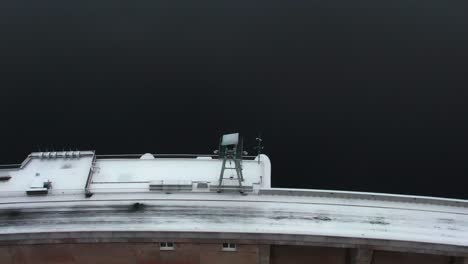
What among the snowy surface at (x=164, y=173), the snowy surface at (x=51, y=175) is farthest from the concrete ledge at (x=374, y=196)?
the snowy surface at (x=51, y=175)

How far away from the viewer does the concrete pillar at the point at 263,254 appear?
4719 cm

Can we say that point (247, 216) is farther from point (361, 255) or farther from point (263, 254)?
point (361, 255)

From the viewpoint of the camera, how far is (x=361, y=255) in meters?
46.5

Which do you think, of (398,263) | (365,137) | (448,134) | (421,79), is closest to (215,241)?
(398,263)

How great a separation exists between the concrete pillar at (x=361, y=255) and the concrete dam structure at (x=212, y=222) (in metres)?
0.10

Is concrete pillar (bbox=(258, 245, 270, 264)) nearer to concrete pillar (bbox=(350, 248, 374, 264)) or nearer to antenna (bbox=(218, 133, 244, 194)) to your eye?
antenna (bbox=(218, 133, 244, 194))

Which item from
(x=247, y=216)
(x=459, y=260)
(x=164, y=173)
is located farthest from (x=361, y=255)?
(x=164, y=173)

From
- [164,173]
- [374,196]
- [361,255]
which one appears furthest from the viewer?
[164,173]

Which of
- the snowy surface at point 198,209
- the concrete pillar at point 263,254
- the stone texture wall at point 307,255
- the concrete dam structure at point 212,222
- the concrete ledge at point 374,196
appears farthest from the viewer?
the concrete ledge at point 374,196

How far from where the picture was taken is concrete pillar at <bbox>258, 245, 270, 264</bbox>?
47.2 meters

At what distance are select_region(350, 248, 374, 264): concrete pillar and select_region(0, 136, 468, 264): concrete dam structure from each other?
0.10 meters

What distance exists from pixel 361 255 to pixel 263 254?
896 cm

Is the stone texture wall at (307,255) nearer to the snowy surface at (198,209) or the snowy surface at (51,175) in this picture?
the snowy surface at (198,209)

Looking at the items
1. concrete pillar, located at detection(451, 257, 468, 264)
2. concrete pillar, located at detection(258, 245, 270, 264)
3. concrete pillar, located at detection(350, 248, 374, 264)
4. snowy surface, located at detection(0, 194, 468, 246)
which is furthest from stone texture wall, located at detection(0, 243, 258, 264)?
concrete pillar, located at detection(451, 257, 468, 264)
